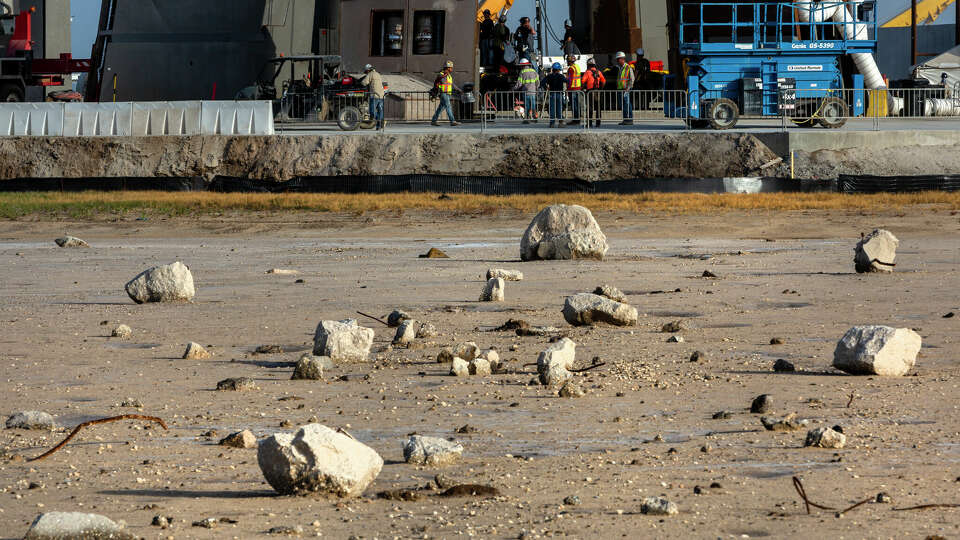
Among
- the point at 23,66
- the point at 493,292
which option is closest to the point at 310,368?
the point at 493,292

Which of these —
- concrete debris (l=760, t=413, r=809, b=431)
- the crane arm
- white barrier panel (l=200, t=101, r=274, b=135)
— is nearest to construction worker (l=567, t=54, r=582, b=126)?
white barrier panel (l=200, t=101, r=274, b=135)

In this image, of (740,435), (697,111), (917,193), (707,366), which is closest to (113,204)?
(697,111)

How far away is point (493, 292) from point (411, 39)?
1146 inches

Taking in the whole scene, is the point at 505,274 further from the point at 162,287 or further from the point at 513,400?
the point at 513,400

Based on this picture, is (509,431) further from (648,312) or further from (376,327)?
(648,312)

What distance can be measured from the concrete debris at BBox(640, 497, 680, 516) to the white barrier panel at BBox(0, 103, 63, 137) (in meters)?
27.1

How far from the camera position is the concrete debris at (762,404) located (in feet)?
25.8

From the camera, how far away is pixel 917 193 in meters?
26.1

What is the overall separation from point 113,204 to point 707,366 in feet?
65.3

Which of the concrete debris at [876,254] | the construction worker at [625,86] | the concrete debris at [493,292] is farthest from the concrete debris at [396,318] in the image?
the construction worker at [625,86]

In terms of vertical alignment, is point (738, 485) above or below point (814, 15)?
below

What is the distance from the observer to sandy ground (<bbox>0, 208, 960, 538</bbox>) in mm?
5848

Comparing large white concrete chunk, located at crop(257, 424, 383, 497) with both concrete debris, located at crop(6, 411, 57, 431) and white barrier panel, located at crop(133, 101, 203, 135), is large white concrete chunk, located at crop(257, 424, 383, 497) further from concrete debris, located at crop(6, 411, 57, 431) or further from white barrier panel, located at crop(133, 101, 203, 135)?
white barrier panel, located at crop(133, 101, 203, 135)

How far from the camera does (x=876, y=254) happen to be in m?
15.1
